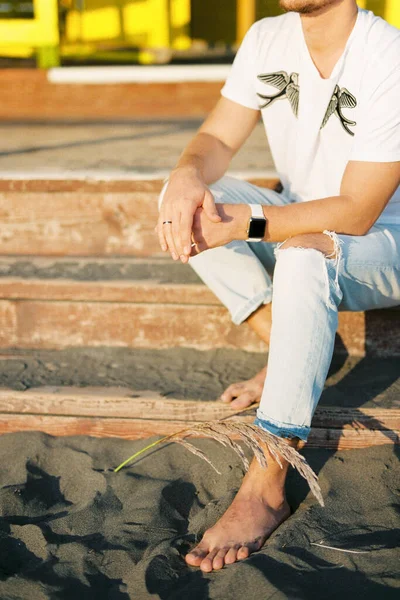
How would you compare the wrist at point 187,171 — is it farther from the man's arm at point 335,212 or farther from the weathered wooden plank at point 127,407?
the weathered wooden plank at point 127,407

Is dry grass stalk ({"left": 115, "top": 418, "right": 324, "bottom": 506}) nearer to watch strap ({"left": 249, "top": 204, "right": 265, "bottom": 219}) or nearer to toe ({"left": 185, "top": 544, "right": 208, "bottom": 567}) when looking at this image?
toe ({"left": 185, "top": 544, "right": 208, "bottom": 567})

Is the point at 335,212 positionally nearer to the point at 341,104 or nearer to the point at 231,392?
→ the point at 341,104

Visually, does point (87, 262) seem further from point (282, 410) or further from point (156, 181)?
point (282, 410)

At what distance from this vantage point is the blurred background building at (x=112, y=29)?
7020mm

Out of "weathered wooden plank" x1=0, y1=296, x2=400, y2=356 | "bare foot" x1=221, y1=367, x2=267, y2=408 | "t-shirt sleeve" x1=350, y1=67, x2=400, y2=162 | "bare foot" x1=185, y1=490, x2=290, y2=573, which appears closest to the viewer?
"bare foot" x1=185, y1=490, x2=290, y2=573

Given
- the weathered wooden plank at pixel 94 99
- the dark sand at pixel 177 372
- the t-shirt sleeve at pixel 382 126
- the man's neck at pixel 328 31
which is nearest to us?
the t-shirt sleeve at pixel 382 126

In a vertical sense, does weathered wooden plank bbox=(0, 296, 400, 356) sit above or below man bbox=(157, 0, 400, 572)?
below

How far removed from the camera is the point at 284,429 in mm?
1789

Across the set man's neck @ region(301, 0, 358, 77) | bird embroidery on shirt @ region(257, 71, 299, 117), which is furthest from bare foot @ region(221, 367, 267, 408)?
man's neck @ region(301, 0, 358, 77)

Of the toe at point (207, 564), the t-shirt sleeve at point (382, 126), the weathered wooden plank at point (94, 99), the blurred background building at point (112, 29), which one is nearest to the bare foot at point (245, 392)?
the toe at point (207, 564)

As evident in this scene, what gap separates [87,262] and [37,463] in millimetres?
1079

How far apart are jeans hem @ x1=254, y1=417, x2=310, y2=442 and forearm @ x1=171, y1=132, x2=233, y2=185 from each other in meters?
0.86

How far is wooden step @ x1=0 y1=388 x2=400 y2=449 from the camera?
218 centimetres

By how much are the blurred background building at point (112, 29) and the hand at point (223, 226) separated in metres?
5.52
